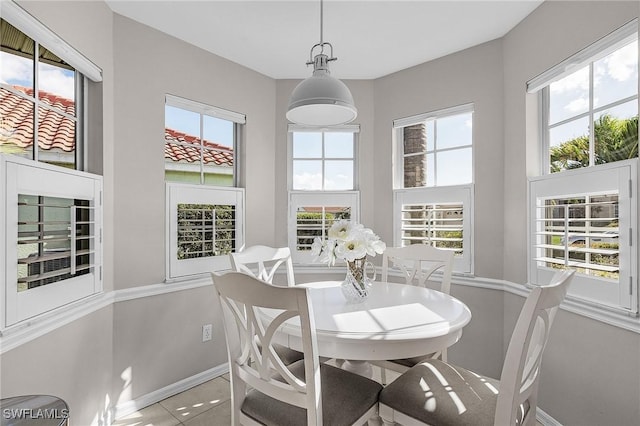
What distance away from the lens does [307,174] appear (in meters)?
3.12

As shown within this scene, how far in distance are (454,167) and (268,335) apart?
6.99 ft

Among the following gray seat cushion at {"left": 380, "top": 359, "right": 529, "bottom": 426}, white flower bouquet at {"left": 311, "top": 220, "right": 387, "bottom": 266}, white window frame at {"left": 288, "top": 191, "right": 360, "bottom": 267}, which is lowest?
gray seat cushion at {"left": 380, "top": 359, "right": 529, "bottom": 426}

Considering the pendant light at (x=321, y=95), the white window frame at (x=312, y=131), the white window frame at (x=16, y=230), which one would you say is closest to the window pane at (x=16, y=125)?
the white window frame at (x=16, y=230)

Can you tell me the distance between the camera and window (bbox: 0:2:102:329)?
1394mm

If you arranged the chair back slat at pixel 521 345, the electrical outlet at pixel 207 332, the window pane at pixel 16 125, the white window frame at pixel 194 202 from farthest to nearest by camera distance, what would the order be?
the electrical outlet at pixel 207 332
the white window frame at pixel 194 202
the window pane at pixel 16 125
the chair back slat at pixel 521 345

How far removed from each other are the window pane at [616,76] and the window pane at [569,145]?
15 centimetres

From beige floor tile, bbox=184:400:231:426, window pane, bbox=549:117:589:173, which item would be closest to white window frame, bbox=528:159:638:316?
window pane, bbox=549:117:589:173

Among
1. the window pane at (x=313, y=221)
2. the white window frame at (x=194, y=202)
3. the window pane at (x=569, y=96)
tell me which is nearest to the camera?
the window pane at (x=569, y=96)

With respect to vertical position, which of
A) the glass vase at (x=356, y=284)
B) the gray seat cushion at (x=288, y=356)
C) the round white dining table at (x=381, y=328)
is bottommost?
the gray seat cushion at (x=288, y=356)

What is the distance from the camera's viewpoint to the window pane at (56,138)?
169 centimetres

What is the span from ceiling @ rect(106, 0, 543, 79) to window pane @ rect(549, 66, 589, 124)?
51 cm

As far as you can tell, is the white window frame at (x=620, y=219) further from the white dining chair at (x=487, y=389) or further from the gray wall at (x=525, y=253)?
the white dining chair at (x=487, y=389)

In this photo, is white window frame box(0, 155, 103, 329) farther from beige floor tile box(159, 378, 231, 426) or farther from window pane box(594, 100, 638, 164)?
window pane box(594, 100, 638, 164)

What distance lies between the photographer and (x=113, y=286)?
2.10 meters
